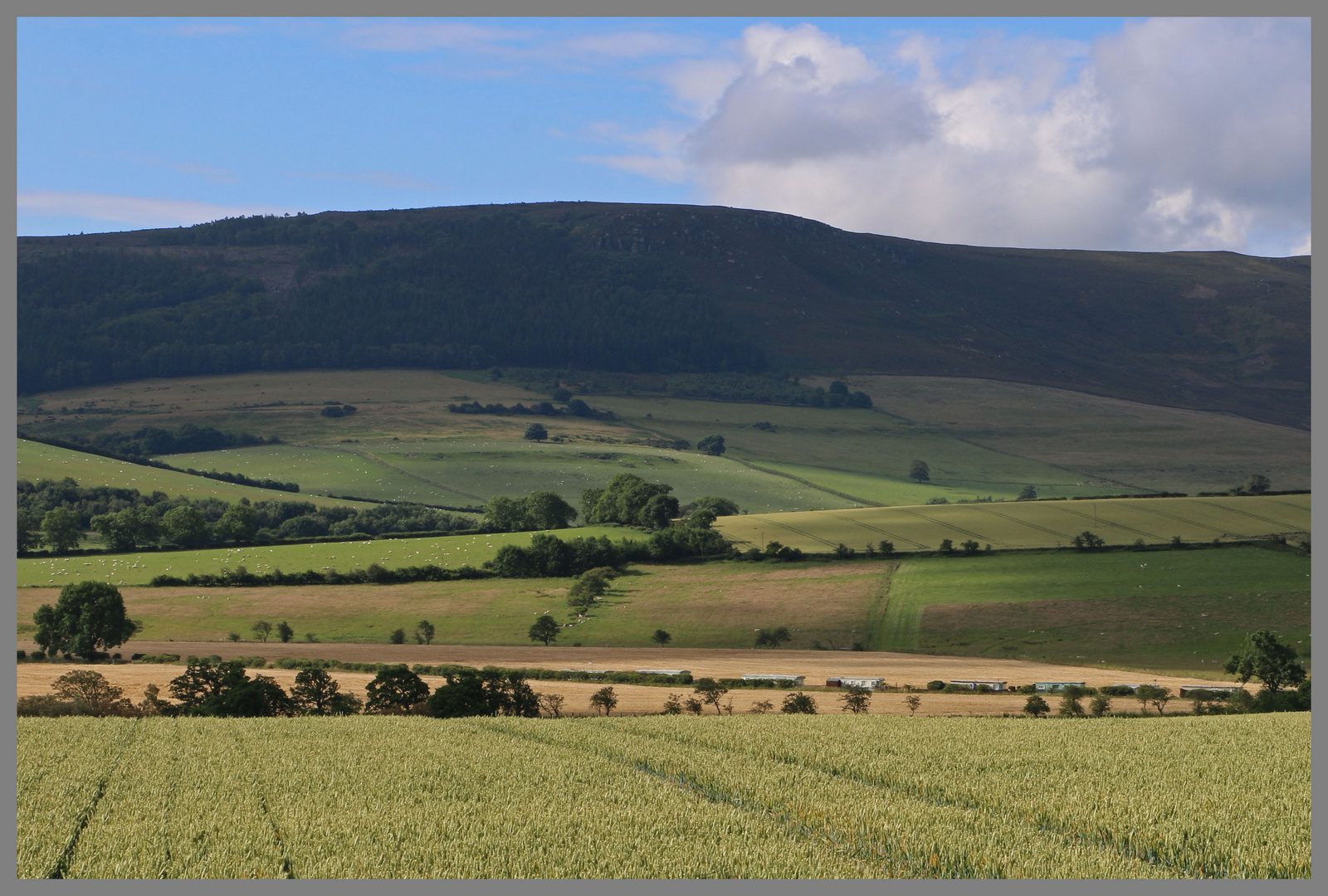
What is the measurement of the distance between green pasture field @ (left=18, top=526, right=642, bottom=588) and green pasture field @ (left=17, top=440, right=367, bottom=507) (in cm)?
4357

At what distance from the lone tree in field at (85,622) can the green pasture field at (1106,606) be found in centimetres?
5456

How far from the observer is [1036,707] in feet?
175

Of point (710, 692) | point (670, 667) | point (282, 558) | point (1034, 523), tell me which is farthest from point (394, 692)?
point (1034, 523)

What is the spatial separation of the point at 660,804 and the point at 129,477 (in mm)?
165466

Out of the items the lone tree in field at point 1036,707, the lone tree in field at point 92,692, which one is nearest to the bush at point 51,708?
the lone tree in field at point 92,692

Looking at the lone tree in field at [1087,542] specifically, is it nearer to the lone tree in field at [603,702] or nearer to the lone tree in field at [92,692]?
the lone tree in field at [603,702]

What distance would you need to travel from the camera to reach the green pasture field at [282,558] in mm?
105306

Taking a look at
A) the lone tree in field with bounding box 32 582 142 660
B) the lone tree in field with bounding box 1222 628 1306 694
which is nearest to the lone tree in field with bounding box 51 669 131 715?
the lone tree in field with bounding box 32 582 142 660

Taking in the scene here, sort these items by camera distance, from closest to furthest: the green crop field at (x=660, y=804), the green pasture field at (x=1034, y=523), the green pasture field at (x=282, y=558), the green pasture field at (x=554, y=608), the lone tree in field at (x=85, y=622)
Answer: the green crop field at (x=660, y=804), the lone tree in field at (x=85, y=622), the green pasture field at (x=554, y=608), the green pasture field at (x=282, y=558), the green pasture field at (x=1034, y=523)

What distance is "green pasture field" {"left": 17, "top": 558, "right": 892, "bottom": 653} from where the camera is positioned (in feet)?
284

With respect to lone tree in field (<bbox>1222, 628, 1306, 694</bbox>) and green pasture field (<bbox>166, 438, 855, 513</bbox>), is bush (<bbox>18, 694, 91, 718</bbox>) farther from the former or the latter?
green pasture field (<bbox>166, 438, 855, 513</bbox>)

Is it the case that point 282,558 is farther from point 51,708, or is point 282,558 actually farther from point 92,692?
point 51,708

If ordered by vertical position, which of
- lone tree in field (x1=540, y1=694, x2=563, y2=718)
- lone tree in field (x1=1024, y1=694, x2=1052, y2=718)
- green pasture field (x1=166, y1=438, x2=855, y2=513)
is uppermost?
green pasture field (x1=166, y1=438, x2=855, y2=513)

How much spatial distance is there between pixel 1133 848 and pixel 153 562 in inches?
4273
